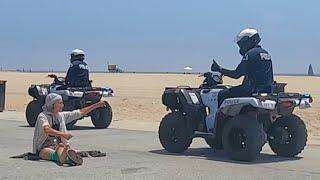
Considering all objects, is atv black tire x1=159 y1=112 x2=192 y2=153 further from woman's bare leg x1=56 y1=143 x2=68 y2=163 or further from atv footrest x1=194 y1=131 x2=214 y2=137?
woman's bare leg x1=56 y1=143 x2=68 y2=163

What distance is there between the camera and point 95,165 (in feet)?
34.6

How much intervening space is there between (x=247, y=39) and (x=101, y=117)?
7852 millimetres

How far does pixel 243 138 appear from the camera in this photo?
11352 millimetres

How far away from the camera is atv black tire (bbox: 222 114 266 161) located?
11.1 m

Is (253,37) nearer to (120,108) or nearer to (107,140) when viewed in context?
(107,140)

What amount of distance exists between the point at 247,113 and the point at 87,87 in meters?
7.97

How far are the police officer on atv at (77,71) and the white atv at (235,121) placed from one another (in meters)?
5.56

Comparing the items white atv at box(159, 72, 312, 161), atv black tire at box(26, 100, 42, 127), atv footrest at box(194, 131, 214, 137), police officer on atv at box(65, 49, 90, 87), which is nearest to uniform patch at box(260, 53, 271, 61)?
white atv at box(159, 72, 312, 161)

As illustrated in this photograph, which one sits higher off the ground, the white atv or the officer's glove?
the officer's glove

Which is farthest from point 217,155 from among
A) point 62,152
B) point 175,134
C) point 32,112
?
point 32,112

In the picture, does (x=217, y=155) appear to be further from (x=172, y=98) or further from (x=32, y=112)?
(x=32, y=112)

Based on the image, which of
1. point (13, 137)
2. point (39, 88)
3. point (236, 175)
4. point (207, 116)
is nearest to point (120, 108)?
point (39, 88)

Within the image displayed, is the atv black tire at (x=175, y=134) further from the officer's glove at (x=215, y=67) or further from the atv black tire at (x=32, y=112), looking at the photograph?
the atv black tire at (x=32, y=112)

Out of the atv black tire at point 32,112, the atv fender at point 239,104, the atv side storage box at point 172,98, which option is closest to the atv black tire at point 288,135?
the atv fender at point 239,104
